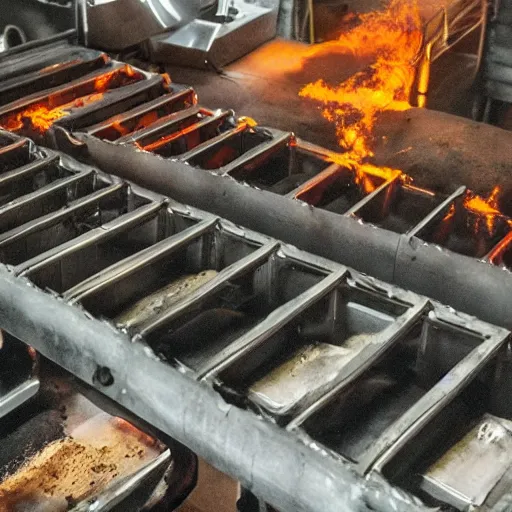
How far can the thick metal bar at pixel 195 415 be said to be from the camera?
217 centimetres

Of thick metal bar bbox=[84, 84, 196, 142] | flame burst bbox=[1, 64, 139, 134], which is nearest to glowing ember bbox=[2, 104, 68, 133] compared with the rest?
flame burst bbox=[1, 64, 139, 134]

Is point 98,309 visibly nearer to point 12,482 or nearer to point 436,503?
point 12,482

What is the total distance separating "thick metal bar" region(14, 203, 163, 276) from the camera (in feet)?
9.87

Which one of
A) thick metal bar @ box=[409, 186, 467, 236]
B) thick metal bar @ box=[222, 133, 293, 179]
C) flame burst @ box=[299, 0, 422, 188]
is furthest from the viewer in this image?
flame burst @ box=[299, 0, 422, 188]

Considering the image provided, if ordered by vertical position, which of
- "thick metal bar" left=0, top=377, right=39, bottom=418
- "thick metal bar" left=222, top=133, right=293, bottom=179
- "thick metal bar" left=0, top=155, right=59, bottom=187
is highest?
"thick metal bar" left=222, top=133, right=293, bottom=179

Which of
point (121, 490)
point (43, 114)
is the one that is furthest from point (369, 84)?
point (121, 490)

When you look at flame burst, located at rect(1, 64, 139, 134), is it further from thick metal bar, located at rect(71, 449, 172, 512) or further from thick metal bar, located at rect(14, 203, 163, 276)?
thick metal bar, located at rect(71, 449, 172, 512)

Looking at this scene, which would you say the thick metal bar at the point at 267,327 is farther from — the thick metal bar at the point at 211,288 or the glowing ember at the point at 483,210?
the glowing ember at the point at 483,210

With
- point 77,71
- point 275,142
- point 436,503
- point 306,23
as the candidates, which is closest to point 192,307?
point 436,503

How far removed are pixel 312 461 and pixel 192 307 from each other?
86cm

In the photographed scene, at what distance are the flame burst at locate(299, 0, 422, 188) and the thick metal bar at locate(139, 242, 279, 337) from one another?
1041mm

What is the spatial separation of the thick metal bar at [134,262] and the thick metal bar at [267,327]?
1.92 ft

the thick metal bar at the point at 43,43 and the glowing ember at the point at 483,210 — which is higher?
the thick metal bar at the point at 43,43

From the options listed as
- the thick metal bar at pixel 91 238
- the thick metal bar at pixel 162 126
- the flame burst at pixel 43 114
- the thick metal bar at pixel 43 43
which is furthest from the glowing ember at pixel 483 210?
the thick metal bar at pixel 43 43
